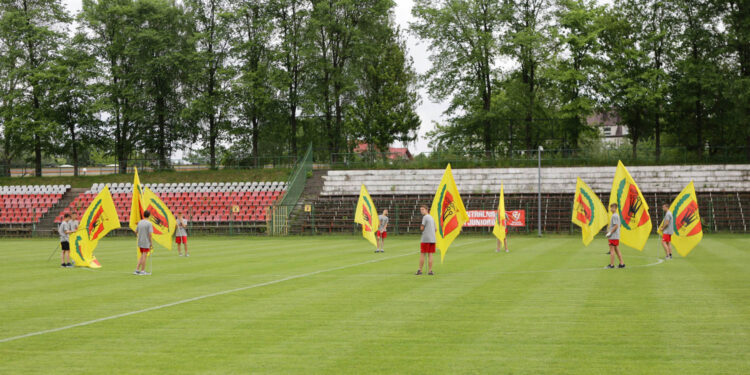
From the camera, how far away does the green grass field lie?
8812 millimetres

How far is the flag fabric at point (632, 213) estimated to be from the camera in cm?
2203

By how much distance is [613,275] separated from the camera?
728 inches

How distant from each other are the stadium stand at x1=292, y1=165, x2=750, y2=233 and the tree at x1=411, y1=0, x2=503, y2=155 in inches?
250

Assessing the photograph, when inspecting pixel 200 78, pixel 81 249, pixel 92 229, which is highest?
pixel 200 78

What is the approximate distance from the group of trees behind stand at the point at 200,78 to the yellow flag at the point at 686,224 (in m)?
40.2

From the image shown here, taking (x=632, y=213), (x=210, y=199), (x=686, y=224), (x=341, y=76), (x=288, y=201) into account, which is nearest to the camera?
(x=632, y=213)

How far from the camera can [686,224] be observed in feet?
79.5

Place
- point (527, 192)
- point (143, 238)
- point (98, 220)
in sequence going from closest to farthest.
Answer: point (143, 238) < point (98, 220) < point (527, 192)

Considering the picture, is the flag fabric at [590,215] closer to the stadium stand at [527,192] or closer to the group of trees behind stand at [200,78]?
the stadium stand at [527,192]

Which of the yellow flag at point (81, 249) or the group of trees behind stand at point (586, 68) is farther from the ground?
the group of trees behind stand at point (586, 68)

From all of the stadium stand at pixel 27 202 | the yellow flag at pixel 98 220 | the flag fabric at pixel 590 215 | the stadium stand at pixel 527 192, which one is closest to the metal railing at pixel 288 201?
the stadium stand at pixel 527 192

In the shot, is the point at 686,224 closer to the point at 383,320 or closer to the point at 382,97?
the point at 383,320

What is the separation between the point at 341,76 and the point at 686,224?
4151cm

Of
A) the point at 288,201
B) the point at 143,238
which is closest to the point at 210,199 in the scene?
the point at 288,201
